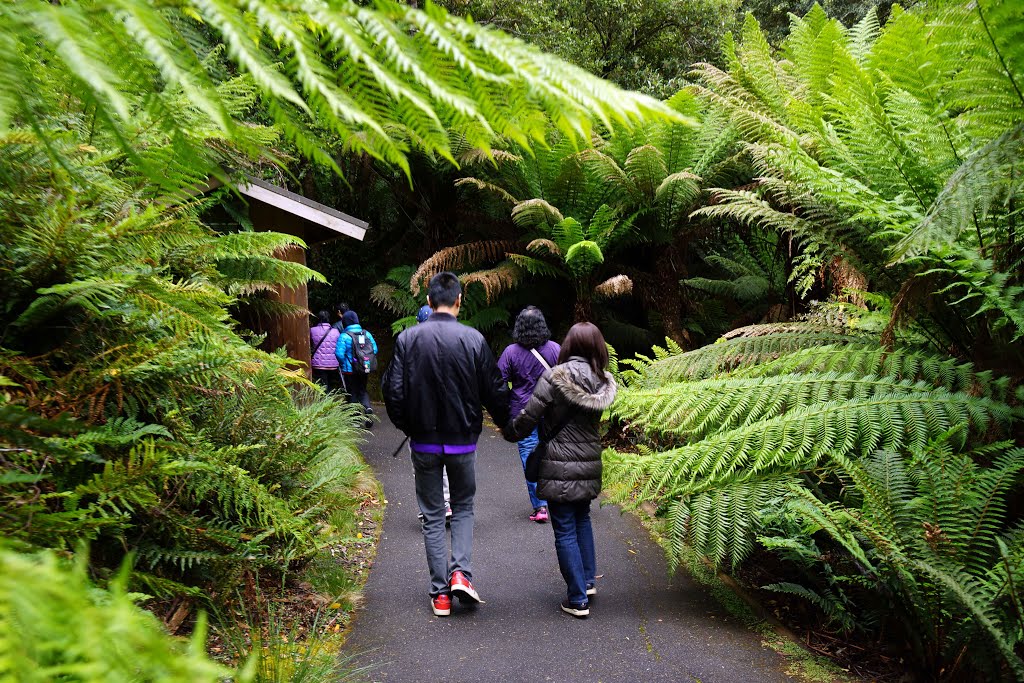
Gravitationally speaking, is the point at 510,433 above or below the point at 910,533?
above

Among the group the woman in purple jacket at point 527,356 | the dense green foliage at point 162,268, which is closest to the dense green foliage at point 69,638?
the dense green foliage at point 162,268

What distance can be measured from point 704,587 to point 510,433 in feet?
5.43

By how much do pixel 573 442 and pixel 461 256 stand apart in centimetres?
670

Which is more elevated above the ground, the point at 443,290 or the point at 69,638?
the point at 443,290

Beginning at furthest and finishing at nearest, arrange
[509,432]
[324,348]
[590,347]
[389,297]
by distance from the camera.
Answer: [389,297] < [324,348] < [509,432] < [590,347]

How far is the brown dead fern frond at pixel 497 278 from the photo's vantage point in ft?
31.5

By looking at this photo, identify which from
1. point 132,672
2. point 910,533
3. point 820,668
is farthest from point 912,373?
point 132,672

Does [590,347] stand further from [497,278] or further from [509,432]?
[497,278]

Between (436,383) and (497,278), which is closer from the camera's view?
(436,383)

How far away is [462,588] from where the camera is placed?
13.3 feet

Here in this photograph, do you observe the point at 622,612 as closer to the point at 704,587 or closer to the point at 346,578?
the point at 704,587

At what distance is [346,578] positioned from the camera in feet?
14.5

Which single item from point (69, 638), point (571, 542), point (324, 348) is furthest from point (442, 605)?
point (324, 348)

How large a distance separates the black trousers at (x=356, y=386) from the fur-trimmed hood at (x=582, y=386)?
18.9 ft
